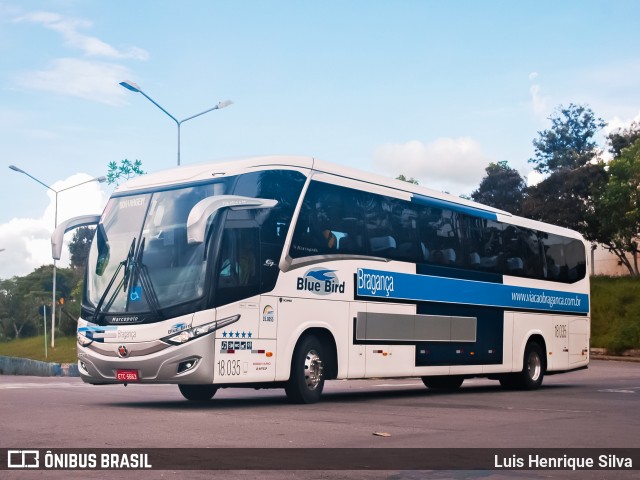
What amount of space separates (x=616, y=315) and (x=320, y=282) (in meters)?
36.7

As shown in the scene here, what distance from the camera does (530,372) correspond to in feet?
74.9

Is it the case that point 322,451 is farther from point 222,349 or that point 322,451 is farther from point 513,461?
point 222,349

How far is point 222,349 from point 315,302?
226 centimetres

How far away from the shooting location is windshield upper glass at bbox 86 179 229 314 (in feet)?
47.4

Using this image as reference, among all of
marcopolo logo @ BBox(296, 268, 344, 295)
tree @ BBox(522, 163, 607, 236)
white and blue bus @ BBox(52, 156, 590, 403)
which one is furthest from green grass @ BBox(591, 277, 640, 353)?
marcopolo logo @ BBox(296, 268, 344, 295)

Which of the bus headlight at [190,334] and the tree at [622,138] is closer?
the bus headlight at [190,334]

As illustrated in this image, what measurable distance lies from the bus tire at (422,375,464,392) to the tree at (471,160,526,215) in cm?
6002

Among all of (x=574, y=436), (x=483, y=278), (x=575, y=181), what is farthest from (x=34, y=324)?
(x=574, y=436)

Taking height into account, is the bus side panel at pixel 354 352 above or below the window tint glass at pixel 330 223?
below

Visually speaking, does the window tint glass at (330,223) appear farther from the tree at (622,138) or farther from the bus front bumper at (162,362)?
the tree at (622,138)

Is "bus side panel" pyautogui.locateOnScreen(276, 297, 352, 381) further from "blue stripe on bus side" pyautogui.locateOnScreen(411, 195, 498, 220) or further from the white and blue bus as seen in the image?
"blue stripe on bus side" pyautogui.locateOnScreen(411, 195, 498, 220)

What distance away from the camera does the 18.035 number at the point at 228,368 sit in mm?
14320

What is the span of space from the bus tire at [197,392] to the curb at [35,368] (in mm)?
22731

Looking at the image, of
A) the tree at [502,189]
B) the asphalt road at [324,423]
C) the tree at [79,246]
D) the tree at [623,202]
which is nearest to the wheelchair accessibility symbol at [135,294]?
the asphalt road at [324,423]
